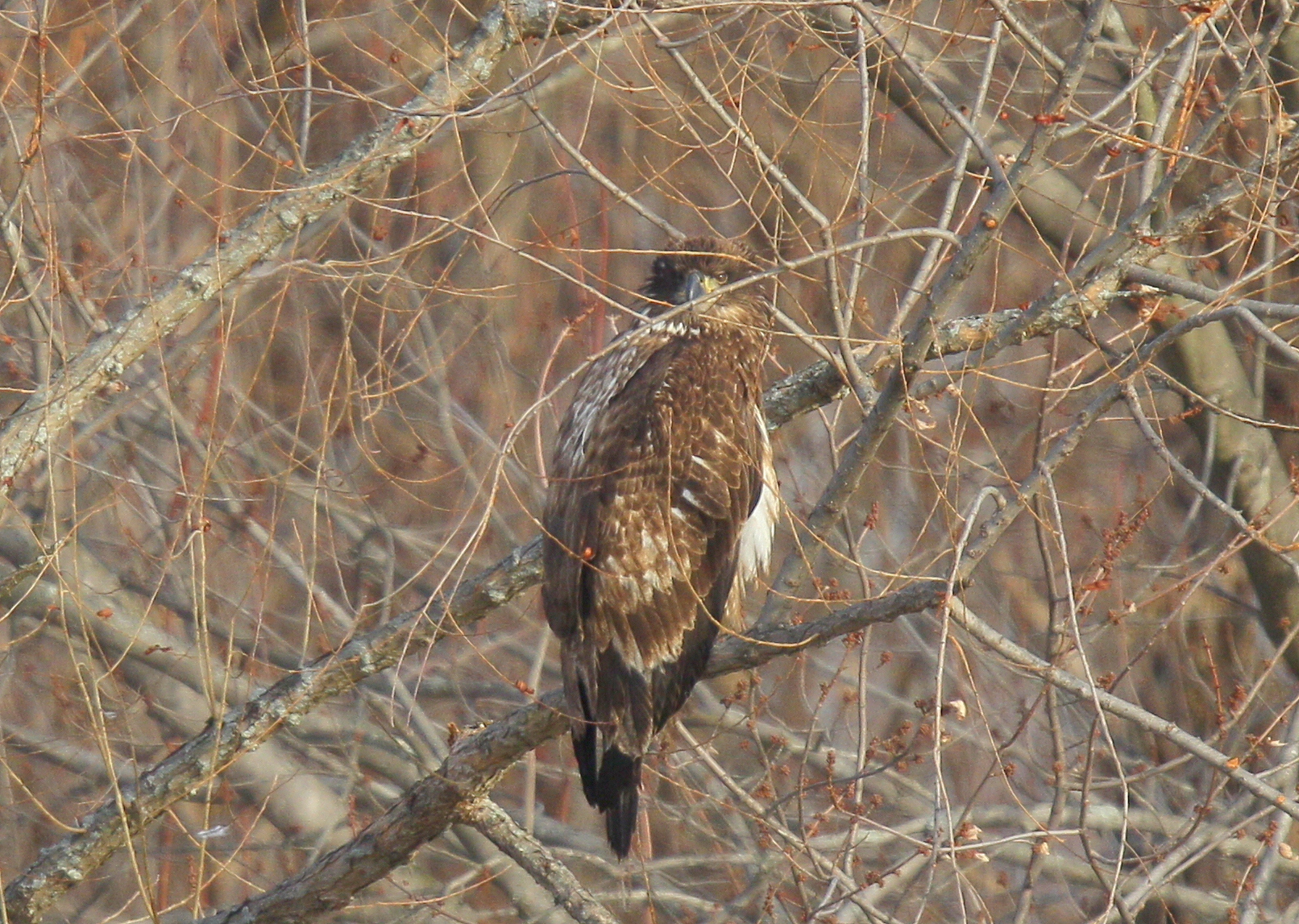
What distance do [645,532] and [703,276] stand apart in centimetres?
79

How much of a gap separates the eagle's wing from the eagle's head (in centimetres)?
21

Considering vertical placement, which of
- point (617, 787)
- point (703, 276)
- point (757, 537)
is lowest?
point (617, 787)

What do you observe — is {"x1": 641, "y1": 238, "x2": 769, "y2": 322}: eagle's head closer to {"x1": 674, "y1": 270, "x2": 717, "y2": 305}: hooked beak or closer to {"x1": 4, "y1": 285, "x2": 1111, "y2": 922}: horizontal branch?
{"x1": 674, "y1": 270, "x2": 717, "y2": 305}: hooked beak

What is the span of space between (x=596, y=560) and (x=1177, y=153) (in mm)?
1964

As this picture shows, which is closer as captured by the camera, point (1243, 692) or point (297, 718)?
point (1243, 692)

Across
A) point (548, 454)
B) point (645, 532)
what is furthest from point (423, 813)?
point (548, 454)

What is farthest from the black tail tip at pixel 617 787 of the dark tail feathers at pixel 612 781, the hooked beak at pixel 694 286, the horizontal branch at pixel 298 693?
the hooked beak at pixel 694 286

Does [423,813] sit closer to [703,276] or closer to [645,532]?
[645,532]

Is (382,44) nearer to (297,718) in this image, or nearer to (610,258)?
(610,258)

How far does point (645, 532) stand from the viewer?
442 cm

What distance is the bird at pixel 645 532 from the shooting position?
4.24 metres

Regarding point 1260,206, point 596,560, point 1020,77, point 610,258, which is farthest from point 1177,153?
point 610,258

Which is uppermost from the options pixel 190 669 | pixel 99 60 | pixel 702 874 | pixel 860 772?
pixel 99 60

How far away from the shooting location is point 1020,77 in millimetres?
7441
